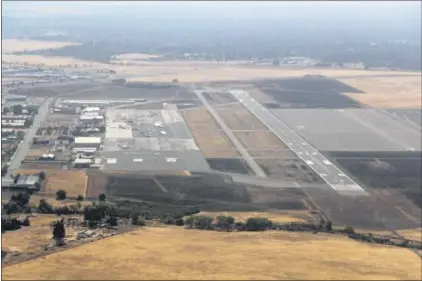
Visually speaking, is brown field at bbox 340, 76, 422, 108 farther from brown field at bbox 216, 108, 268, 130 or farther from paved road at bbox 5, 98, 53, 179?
paved road at bbox 5, 98, 53, 179

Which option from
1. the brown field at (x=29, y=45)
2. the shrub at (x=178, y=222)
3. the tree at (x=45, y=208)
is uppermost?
the brown field at (x=29, y=45)

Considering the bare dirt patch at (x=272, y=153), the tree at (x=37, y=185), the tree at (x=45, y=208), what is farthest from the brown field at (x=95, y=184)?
the bare dirt patch at (x=272, y=153)

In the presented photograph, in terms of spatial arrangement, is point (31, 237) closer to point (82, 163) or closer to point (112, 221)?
point (112, 221)

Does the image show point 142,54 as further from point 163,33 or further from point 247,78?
point 163,33

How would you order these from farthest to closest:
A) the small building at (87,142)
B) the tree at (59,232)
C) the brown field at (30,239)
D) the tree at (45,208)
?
1. the small building at (87,142)
2. the tree at (45,208)
3. the tree at (59,232)
4. the brown field at (30,239)

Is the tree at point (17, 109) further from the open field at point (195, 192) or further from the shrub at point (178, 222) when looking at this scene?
the shrub at point (178, 222)

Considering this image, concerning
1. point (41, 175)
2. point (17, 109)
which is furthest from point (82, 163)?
point (17, 109)

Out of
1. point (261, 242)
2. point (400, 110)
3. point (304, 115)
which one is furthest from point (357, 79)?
point (261, 242)
